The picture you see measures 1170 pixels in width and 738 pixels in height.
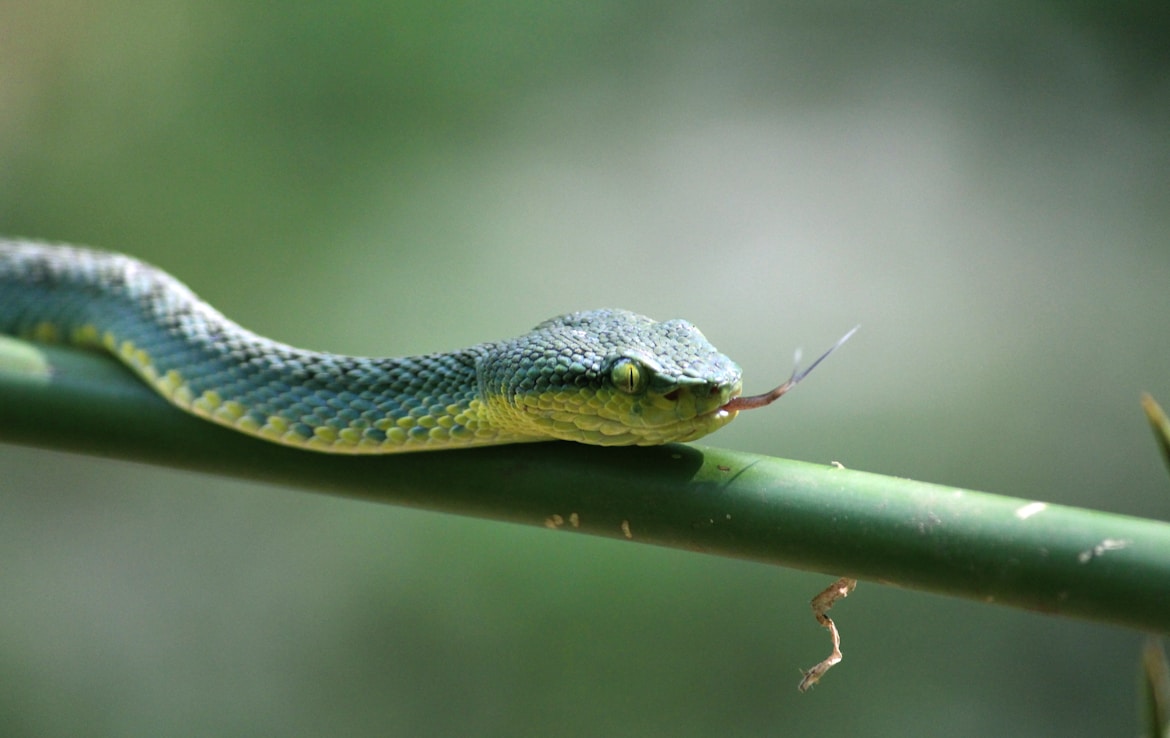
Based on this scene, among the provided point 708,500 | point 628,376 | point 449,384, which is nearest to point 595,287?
point 449,384

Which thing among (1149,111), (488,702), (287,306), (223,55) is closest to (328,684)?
(488,702)

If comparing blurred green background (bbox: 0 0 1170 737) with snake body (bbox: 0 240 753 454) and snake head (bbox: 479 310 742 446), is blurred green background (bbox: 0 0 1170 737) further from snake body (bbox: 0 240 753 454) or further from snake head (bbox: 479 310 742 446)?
snake head (bbox: 479 310 742 446)

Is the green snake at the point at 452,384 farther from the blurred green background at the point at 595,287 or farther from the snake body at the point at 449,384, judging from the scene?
the blurred green background at the point at 595,287

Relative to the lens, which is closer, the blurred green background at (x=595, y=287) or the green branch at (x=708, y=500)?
the green branch at (x=708, y=500)

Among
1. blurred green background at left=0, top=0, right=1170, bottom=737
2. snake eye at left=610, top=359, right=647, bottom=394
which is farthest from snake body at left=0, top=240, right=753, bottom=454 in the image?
blurred green background at left=0, top=0, right=1170, bottom=737

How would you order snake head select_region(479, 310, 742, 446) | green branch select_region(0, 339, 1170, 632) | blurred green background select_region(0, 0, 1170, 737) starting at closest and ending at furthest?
green branch select_region(0, 339, 1170, 632), snake head select_region(479, 310, 742, 446), blurred green background select_region(0, 0, 1170, 737)

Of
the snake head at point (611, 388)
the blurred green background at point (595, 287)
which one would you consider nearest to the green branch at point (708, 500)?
the snake head at point (611, 388)

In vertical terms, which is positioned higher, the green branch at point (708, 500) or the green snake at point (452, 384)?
the green snake at point (452, 384)
